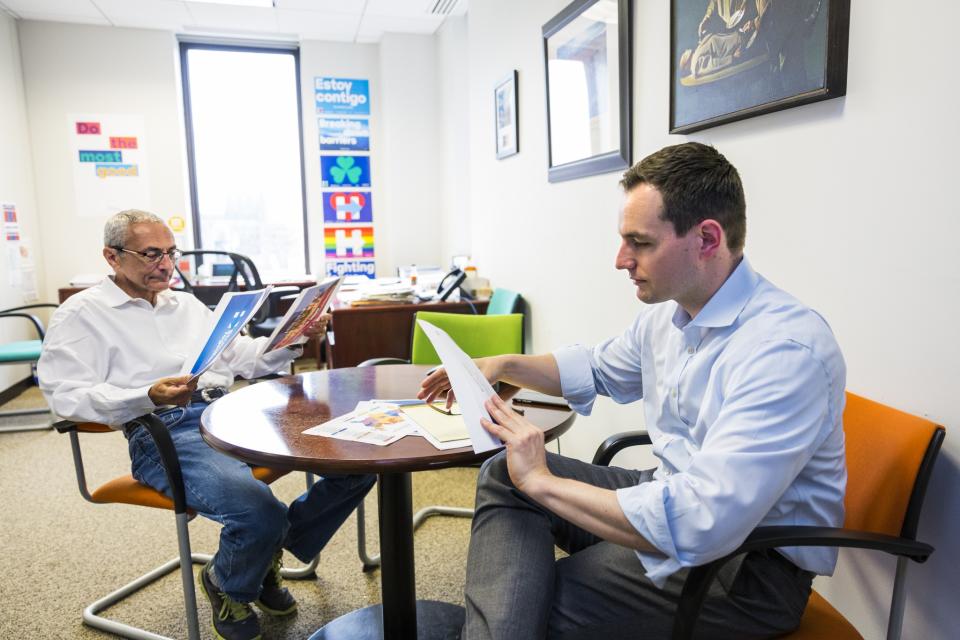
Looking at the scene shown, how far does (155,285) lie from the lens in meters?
1.89

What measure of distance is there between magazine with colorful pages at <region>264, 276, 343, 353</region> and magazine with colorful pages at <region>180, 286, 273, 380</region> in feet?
0.48

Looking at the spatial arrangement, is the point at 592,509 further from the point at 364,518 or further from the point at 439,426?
the point at 364,518

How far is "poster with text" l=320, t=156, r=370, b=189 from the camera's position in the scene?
5.42 m

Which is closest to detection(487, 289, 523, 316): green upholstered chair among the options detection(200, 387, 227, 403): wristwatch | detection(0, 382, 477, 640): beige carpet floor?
detection(0, 382, 477, 640): beige carpet floor

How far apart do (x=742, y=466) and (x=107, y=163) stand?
532cm

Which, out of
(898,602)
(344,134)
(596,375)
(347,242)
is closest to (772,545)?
(898,602)

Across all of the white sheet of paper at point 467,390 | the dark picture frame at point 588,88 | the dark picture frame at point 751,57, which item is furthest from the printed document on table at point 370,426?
the dark picture frame at point 588,88

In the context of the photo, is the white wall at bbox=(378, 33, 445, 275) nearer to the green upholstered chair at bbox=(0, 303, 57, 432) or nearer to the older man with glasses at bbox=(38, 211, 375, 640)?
the green upholstered chair at bbox=(0, 303, 57, 432)

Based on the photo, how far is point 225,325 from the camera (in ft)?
4.95

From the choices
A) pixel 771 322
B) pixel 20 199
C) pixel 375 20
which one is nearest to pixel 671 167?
pixel 771 322

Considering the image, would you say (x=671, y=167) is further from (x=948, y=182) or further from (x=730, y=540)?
(x=730, y=540)

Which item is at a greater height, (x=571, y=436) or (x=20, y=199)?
(x=20, y=199)

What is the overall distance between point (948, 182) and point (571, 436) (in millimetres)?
1890

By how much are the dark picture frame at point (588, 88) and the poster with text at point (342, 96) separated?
10.2 feet
